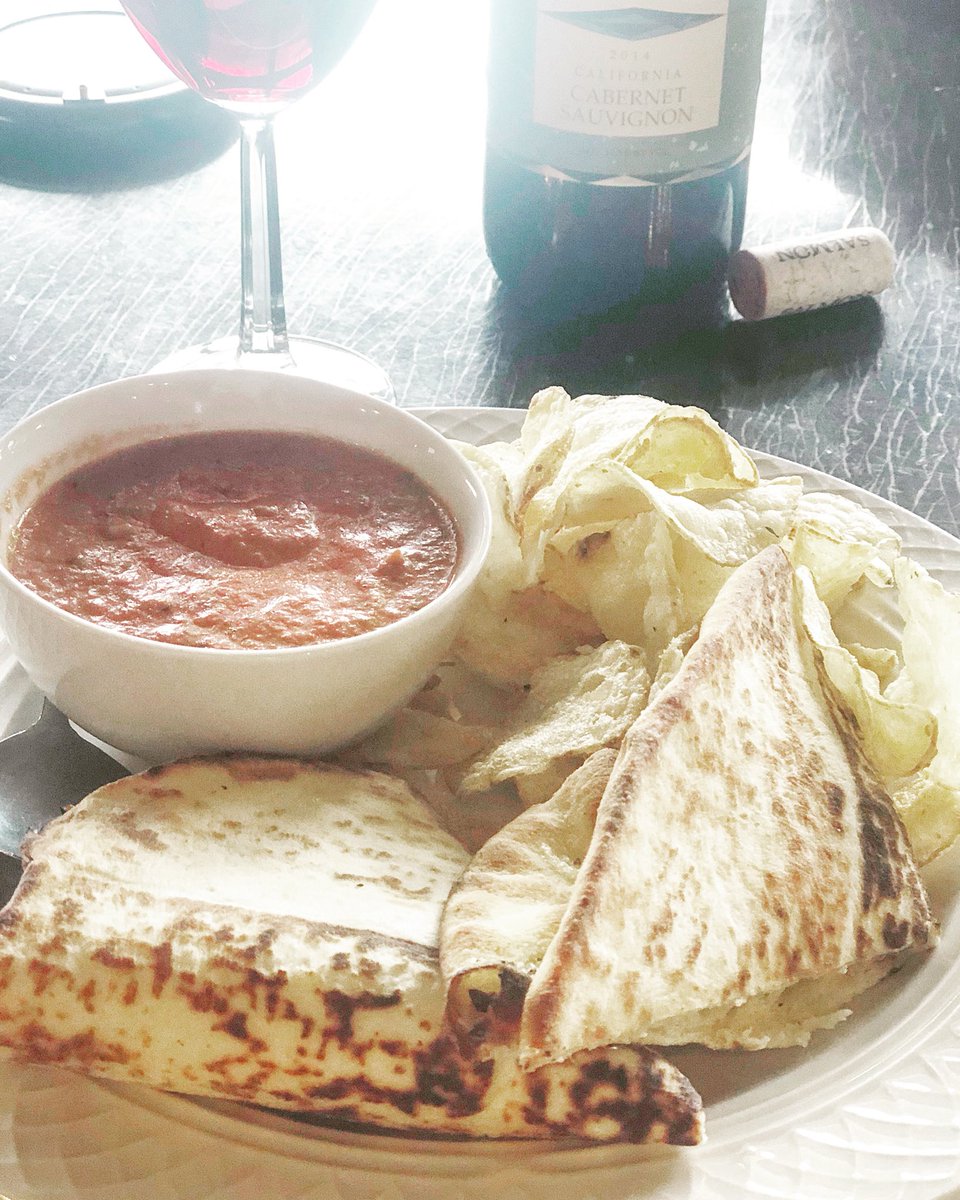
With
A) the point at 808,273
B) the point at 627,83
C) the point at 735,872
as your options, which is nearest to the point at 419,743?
the point at 735,872

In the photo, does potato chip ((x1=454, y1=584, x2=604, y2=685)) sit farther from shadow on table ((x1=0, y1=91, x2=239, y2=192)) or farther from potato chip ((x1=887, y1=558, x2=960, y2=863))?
shadow on table ((x1=0, y1=91, x2=239, y2=192))

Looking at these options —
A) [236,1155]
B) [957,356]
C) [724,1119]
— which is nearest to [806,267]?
[957,356]

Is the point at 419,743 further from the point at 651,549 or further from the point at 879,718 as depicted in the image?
the point at 879,718

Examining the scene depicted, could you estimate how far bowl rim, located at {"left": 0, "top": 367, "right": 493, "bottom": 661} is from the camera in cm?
121

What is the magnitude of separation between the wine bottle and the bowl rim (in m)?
0.65

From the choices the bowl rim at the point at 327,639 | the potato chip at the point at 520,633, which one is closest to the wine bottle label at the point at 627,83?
the bowl rim at the point at 327,639

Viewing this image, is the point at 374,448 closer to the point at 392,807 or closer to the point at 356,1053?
the point at 392,807

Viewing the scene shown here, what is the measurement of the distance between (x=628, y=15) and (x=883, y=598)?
2.83 feet

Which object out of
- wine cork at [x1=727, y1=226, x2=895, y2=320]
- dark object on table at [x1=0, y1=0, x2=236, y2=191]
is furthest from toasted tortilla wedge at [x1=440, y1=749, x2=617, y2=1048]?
dark object on table at [x1=0, y1=0, x2=236, y2=191]

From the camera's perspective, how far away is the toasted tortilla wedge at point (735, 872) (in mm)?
945

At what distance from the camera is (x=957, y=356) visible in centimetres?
236

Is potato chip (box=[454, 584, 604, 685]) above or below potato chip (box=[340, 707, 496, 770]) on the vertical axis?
above

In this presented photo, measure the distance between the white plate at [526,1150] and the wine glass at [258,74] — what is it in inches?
37.1

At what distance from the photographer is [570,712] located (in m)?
1.31
